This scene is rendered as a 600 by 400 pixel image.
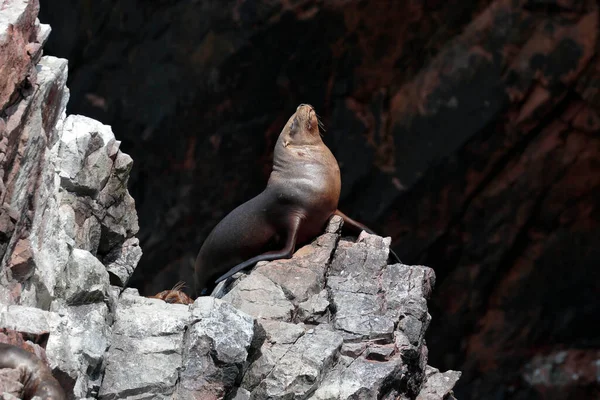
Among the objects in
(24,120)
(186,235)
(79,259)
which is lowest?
(186,235)

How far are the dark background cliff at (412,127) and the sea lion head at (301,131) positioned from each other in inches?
218

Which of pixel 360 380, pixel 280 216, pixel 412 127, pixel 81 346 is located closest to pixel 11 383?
pixel 81 346

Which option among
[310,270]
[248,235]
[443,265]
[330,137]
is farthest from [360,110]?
[310,270]

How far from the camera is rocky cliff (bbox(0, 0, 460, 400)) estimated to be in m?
6.31

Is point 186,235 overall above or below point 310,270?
below

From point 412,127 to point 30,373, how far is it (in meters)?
10.8

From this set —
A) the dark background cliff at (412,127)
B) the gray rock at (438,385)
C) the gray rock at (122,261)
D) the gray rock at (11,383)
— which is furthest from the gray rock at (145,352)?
the dark background cliff at (412,127)

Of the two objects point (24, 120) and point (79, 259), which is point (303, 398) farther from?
point (24, 120)

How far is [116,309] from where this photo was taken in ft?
23.1

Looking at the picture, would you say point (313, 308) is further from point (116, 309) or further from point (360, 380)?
point (116, 309)

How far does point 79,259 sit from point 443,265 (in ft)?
32.2

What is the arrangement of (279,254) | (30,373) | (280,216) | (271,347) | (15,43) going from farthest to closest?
(280,216) < (279,254) < (271,347) < (15,43) < (30,373)

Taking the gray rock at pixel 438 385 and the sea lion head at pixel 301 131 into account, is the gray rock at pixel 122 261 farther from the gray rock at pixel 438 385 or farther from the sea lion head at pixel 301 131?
the sea lion head at pixel 301 131

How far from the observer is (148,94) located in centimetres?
1578
